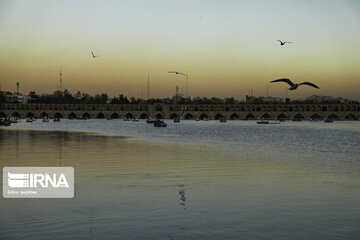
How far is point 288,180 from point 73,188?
11227 millimetres

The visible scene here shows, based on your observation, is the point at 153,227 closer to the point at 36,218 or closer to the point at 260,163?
the point at 36,218

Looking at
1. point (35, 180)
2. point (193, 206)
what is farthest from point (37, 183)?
point (193, 206)

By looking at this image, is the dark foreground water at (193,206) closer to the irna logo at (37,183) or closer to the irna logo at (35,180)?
the irna logo at (37,183)

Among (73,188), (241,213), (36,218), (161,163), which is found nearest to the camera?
(36,218)

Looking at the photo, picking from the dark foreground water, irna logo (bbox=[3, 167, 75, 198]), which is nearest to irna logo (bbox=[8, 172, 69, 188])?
irna logo (bbox=[3, 167, 75, 198])

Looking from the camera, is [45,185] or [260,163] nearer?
[45,185]

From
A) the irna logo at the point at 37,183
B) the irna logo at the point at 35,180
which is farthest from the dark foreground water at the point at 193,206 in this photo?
the irna logo at the point at 35,180

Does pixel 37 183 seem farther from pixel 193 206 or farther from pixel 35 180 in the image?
pixel 193 206

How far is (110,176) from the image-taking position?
27109 mm

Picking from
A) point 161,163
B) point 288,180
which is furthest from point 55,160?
point 288,180

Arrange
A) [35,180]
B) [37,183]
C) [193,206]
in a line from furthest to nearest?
[35,180] < [37,183] < [193,206]

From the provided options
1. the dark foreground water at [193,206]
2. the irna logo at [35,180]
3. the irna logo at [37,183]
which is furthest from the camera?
the irna logo at [35,180]

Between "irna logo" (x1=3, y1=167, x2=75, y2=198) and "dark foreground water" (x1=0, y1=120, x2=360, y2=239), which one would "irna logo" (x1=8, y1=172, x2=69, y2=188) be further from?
"dark foreground water" (x1=0, y1=120, x2=360, y2=239)

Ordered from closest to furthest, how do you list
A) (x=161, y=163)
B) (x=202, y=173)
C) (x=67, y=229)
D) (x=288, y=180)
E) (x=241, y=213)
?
1. (x=67, y=229)
2. (x=241, y=213)
3. (x=288, y=180)
4. (x=202, y=173)
5. (x=161, y=163)
